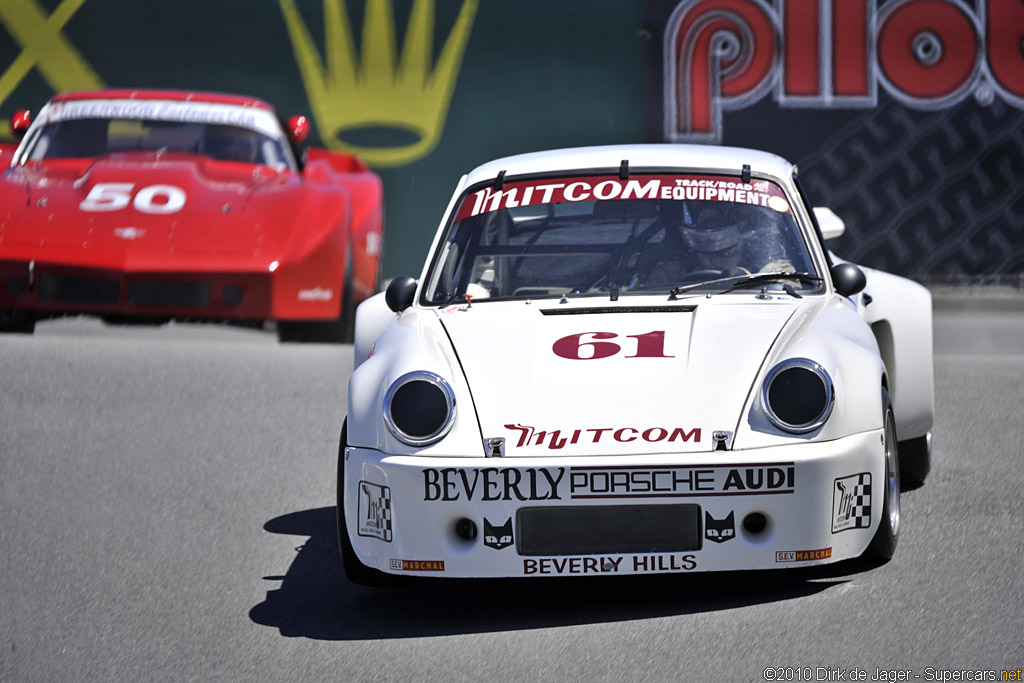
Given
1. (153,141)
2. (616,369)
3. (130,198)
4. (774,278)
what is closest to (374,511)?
(616,369)

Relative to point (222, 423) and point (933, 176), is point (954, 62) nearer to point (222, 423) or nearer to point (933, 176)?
point (933, 176)

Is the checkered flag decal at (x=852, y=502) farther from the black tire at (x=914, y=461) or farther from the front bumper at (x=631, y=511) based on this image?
the black tire at (x=914, y=461)

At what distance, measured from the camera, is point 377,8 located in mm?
12734

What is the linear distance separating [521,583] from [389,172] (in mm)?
8459

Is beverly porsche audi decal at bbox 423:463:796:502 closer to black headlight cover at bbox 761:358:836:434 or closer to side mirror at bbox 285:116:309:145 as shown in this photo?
black headlight cover at bbox 761:358:836:434

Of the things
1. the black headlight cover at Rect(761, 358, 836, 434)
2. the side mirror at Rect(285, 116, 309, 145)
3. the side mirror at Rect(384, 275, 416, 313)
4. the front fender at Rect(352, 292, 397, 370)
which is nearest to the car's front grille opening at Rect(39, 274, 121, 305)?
the side mirror at Rect(285, 116, 309, 145)

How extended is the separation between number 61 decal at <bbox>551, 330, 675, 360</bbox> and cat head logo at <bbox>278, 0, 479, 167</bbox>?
27.6ft

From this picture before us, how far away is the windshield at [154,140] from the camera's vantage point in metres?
9.38

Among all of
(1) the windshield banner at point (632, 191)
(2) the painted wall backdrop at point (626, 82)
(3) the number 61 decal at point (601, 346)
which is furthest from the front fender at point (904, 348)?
(2) the painted wall backdrop at point (626, 82)

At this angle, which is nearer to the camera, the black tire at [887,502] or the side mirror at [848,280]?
the black tire at [887,502]

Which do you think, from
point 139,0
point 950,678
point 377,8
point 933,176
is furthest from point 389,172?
point 950,678

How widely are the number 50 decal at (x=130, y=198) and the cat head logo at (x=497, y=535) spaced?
509cm

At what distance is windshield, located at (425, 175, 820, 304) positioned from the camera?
4859mm

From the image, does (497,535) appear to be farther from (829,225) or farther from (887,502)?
(829,225)
